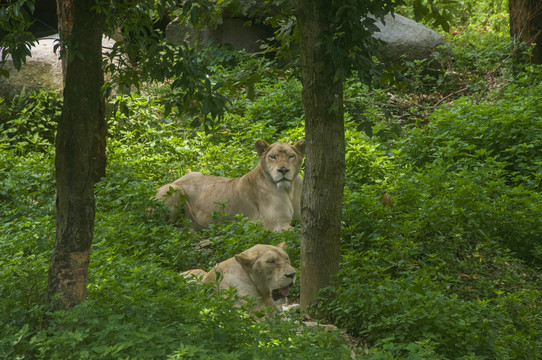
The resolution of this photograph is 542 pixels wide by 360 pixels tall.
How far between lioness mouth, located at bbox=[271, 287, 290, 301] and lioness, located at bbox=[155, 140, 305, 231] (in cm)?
252

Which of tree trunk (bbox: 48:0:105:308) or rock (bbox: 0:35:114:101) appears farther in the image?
rock (bbox: 0:35:114:101)

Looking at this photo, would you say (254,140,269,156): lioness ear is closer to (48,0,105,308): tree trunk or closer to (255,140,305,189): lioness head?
(255,140,305,189): lioness head

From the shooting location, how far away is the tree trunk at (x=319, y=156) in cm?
559

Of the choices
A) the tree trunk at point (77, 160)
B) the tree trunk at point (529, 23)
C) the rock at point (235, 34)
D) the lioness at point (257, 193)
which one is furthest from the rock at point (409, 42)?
the tree trunk at point (77, 160)

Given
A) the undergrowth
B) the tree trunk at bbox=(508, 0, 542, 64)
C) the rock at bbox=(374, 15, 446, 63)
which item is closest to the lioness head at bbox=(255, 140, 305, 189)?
the undergrowth

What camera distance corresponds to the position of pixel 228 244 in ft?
24.3

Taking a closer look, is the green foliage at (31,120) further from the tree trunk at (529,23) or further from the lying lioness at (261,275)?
the tree trunk at (529,23)

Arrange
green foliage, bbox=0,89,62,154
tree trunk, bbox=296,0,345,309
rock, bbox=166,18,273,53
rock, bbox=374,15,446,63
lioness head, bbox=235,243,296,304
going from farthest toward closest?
1. rock, bbox=166,18,273,53
2. rock, bbox=374,15,446,63
3. green foliage, bbox=0,89,62,154
4. lioness head, bbox=235,243,296,304
5. tree trunk, bbox=296,0,345,309

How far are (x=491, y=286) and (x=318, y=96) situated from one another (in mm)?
2632

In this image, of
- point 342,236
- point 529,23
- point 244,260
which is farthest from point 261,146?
point 529,23

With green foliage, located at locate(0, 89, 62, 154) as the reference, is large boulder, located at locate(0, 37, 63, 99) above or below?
above

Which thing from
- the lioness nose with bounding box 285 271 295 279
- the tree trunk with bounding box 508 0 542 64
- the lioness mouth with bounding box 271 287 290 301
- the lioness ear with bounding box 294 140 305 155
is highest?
the tree trunk with bounding box 508 0 542 64

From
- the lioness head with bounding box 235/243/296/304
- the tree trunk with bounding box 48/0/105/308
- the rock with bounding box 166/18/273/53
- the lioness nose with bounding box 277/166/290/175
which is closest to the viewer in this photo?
the tree trunk with bounding box 48/0/105/308

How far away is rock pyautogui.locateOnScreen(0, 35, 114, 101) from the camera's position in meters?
13.3
